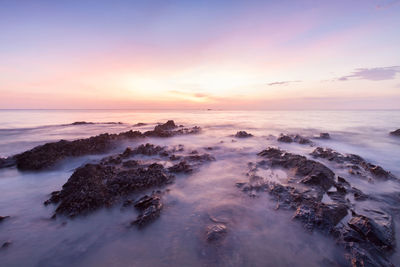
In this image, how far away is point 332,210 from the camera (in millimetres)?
4469

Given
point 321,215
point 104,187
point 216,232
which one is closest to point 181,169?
point 104,187

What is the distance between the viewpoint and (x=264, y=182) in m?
6.63

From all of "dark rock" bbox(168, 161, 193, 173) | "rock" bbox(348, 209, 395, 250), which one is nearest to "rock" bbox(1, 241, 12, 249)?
"dark rock" bbox(168, 161, 193, 173)

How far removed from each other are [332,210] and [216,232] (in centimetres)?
314

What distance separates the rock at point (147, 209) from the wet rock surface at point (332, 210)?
3.06 meters

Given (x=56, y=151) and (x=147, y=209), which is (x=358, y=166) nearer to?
(x=147, y=209)

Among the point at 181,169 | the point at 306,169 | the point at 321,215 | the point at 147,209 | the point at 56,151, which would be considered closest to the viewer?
the point at 321,215

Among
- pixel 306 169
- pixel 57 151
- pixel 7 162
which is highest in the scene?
pixel 57 151

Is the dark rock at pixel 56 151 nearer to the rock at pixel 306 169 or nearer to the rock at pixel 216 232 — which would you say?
the rock at pixel 216 232

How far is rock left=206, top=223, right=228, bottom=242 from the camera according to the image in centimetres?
381

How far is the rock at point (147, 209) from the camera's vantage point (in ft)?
14.3

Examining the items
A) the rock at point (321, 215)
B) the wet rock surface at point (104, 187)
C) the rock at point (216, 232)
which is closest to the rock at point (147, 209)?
the wet rock surface at point (104, 187)

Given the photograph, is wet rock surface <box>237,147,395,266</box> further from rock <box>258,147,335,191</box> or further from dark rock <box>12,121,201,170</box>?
dark rock <box>12,121,201,170</box>

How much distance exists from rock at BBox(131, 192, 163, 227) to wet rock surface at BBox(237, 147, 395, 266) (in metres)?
3.06
